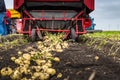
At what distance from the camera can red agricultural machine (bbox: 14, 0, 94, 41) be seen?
16.5m

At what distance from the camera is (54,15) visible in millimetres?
16969

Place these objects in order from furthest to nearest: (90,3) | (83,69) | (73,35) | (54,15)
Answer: (90,3) → (54,15) → (73,35) → (83,69)

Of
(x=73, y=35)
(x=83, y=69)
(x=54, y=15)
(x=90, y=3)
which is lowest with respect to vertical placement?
(x=73, y=35)

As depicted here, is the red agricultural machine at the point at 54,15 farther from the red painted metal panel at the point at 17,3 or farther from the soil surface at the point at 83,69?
the soil surface at the point at 83,69

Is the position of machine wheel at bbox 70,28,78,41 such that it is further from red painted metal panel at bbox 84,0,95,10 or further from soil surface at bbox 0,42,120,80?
soil surface at bbox 0,42,120,80

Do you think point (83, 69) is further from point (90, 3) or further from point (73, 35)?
point (90, 3)

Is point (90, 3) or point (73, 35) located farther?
point (90, 3)

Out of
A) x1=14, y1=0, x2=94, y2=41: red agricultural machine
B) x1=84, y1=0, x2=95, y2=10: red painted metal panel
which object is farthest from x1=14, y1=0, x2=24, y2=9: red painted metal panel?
x1=84, y1=0, x2=95, y2=10: red painted metal panel

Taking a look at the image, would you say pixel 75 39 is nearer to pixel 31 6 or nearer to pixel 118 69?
pixel 31 6

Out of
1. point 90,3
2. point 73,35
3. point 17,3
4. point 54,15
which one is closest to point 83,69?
point 73,35

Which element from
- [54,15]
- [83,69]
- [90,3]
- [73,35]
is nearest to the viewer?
[83,69]

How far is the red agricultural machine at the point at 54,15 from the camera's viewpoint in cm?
1653

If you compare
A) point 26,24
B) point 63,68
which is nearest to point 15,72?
point 63,68

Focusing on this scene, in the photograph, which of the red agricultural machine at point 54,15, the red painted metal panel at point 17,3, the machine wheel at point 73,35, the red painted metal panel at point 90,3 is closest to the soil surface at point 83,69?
the machine wheel at point 73,35
